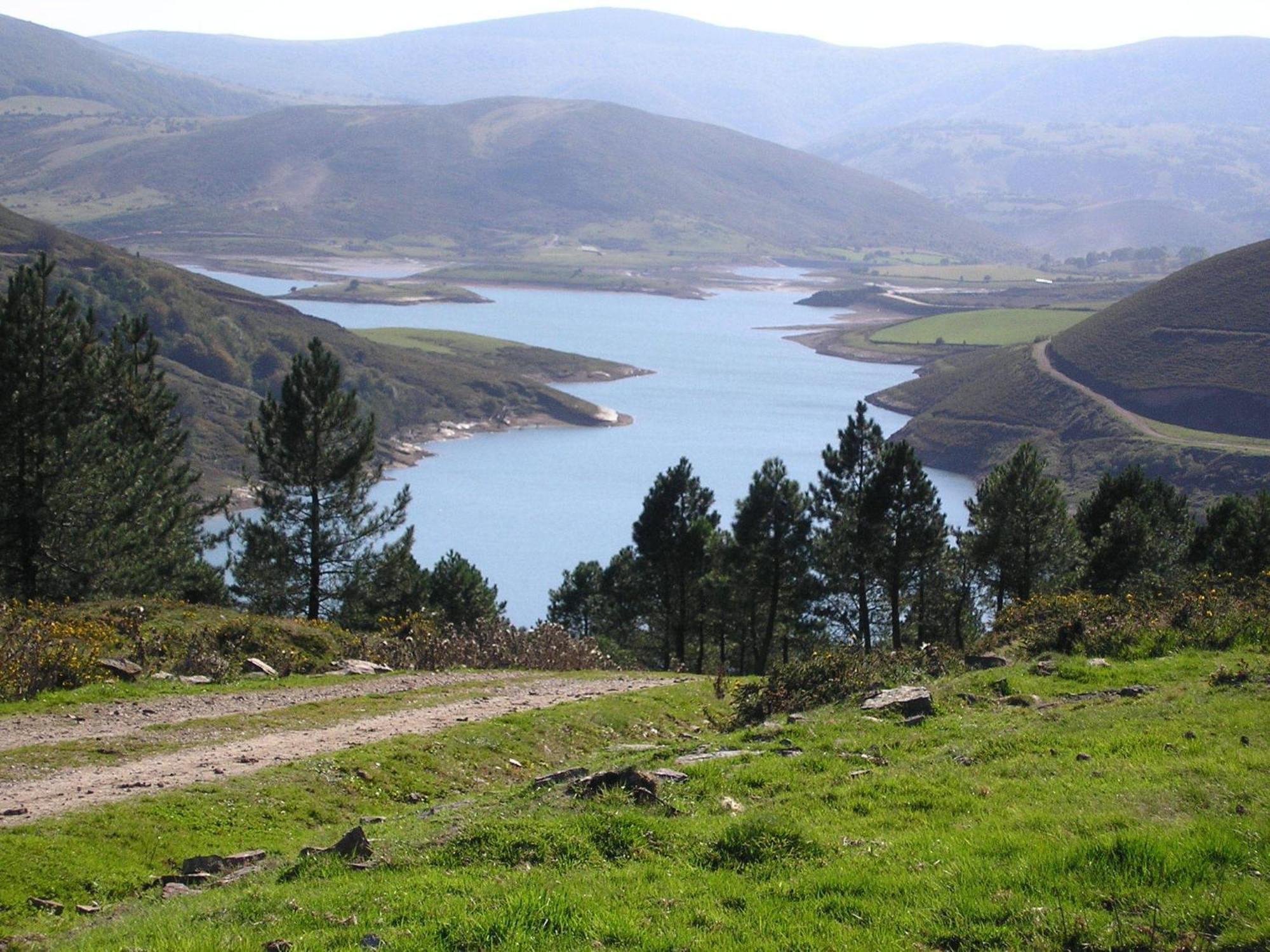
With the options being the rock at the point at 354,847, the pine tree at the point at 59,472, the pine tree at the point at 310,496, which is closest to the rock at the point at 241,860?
the rock at the point at 354,847

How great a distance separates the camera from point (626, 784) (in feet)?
29.5

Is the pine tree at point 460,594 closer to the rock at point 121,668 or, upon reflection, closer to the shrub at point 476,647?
the shrub at point 476,647

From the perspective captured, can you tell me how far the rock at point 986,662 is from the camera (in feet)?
44.5

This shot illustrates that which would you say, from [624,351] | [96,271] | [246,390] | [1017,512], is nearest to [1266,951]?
[1017,512]

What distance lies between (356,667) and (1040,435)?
9826cm

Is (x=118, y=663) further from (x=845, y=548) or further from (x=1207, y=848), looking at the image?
(x=845, y=548)

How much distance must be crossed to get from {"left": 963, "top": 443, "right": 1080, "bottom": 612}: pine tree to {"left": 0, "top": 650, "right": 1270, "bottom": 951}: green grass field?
21.5 metres

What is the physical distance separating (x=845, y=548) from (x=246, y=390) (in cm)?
9328

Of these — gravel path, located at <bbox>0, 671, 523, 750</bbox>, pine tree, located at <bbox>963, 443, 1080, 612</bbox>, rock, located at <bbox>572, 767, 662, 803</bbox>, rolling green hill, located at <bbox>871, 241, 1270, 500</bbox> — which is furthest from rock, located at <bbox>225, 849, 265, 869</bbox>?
rolling green hill, located at <bbox>871, 241, 1270, 500</bbox>

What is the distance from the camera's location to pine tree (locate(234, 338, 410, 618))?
29.4m

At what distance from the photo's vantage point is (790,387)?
478ft

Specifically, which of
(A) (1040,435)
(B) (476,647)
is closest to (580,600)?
(B) (476,647)

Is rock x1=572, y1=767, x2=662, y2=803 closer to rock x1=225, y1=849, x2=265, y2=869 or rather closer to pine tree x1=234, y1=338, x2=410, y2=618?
rock x1=225, y1=849, x2=265, y2=869

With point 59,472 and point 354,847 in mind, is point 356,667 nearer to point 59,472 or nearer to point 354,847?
point 59,472
